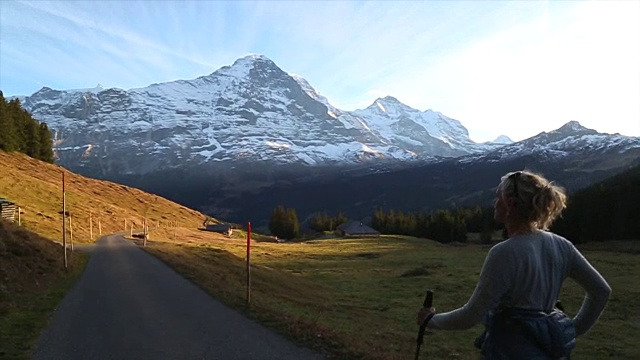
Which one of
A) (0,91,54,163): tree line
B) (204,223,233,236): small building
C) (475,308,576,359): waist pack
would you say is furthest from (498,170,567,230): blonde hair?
(204,223,233,236): small building

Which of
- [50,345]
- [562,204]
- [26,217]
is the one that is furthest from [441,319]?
[26,217]

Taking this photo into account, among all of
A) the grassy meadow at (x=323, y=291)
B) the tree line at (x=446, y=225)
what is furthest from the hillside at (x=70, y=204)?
the tree line at (x=446, y=225)

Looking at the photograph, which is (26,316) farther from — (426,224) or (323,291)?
(426,224)

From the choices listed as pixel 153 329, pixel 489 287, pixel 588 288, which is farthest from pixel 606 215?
pixel 489 287

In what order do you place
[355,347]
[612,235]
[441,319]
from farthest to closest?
[612,235] → [355,347] → [441,319]

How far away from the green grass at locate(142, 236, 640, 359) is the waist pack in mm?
7906

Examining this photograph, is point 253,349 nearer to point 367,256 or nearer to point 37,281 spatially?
point 37,281

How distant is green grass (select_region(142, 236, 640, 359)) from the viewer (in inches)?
621

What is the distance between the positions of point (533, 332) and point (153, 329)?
1349 centimetres

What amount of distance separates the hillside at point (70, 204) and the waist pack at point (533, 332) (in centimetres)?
5810

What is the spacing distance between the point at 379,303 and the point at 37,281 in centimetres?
2038

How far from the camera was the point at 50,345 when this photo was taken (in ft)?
43.1

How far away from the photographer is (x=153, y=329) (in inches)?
595

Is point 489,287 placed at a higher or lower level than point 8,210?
lower
